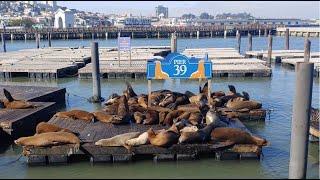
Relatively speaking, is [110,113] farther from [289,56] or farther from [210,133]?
[289,56]

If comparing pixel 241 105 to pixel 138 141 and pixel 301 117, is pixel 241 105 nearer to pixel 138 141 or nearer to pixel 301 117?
pixel 138 141

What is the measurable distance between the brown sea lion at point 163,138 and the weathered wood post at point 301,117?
222 centimetres

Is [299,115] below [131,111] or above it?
above

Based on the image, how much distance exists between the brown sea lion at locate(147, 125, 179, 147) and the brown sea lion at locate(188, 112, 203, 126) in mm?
904

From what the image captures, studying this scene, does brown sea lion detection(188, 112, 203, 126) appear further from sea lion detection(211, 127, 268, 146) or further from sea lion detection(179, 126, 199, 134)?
sea lion detection(211, 127, 268, 146)

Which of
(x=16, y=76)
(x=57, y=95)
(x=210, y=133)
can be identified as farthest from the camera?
(x=16, y=76)

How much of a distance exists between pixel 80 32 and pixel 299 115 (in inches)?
2156

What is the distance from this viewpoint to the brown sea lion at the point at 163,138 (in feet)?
25.6

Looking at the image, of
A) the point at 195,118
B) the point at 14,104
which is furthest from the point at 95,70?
the point at 195,118

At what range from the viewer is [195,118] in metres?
8.98

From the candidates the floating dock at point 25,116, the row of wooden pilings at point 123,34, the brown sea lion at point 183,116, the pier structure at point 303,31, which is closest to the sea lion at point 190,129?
the brown sea lion at point 183,116

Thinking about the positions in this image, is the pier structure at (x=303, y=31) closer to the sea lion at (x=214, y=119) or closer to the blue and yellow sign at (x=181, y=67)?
the blue and yellow sign at (x=181, y=67)

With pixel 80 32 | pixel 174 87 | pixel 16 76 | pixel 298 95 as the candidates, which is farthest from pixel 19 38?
pixel 298 95

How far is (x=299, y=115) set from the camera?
648 centimetres
